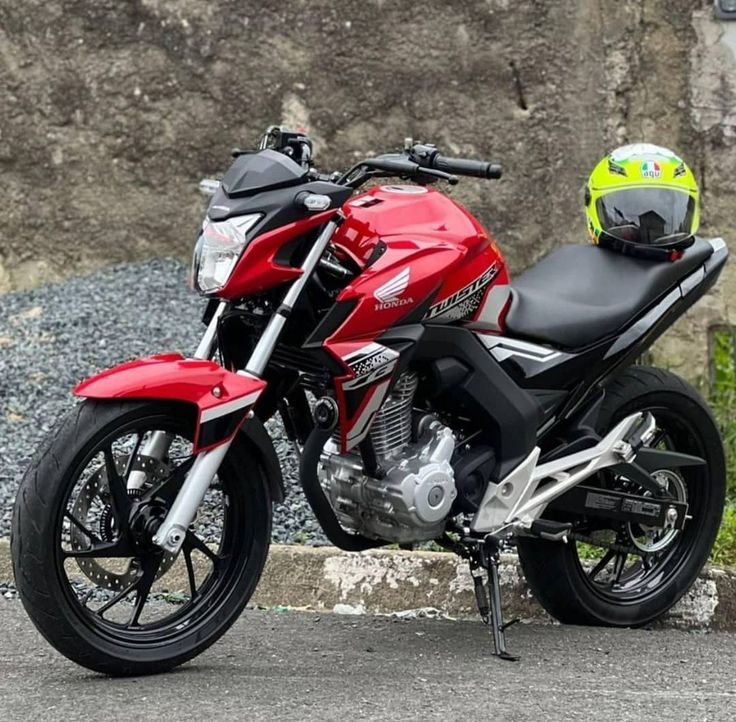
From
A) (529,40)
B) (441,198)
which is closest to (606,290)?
(441,198)

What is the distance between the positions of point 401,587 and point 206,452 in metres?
1.33

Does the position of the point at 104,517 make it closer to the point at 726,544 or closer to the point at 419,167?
the point at 419,167

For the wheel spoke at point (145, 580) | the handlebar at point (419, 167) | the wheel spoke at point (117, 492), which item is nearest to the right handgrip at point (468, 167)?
the handlebar at point (419, 167)

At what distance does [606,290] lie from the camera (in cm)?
496

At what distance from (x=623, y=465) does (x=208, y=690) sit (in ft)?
5.15

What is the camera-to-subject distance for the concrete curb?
531cm

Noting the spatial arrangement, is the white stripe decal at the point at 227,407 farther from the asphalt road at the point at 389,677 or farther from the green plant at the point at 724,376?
the green plant at the point at 724,376

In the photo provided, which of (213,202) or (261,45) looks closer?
(213,202)

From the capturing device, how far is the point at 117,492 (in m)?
4.20

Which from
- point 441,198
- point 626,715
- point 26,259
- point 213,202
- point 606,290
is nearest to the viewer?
point 626,715

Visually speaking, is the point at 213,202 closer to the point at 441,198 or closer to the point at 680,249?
the point at 441,198

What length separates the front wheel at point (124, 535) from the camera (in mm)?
4062

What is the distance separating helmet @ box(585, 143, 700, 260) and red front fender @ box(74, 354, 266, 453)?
1405 mm

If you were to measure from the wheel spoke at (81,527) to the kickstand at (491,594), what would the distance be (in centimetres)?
113
